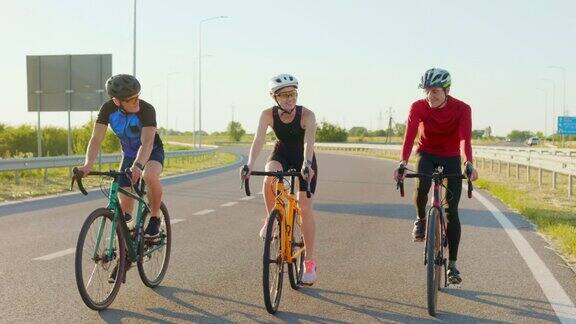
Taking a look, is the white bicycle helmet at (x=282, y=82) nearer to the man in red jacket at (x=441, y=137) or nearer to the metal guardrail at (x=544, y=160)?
the man in red jacket at (x=441, y=137)

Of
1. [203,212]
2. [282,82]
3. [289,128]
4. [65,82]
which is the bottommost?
[203,212]

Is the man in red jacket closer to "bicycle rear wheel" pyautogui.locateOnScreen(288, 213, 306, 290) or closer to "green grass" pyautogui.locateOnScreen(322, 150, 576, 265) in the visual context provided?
"bicycle rear wheel" pyautogui.locateOnScreen(288, 213, 306, 290)

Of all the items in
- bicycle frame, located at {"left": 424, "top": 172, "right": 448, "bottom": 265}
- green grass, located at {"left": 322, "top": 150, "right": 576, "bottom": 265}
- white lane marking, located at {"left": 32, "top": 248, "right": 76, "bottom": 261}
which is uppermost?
bicycle frame, located at {"left": 424, "top": 172, "right": 448, "bottom": 265}

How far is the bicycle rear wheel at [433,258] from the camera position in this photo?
5.72 m

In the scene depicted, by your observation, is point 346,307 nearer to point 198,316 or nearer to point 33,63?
point 198,316

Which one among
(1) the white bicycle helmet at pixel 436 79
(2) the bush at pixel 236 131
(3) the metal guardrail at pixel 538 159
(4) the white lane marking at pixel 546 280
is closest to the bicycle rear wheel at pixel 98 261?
(1) the white bicycle helmet at pixel 436 79

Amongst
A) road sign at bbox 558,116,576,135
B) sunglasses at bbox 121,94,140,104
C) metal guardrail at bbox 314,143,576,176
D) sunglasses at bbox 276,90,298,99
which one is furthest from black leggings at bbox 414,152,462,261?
road sign at bbox 558,116,576,135

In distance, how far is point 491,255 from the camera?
857cm

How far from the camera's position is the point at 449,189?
6.76 m

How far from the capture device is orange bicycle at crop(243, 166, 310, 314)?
5715 mm

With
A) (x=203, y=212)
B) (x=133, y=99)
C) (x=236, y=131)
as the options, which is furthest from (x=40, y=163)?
(x=236, y=131)

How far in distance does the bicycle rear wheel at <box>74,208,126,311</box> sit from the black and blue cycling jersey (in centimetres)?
82

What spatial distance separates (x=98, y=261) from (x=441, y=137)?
3017mm

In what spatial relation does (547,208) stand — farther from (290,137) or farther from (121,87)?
(121,87)
